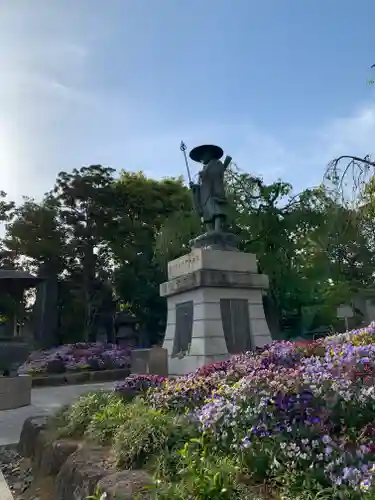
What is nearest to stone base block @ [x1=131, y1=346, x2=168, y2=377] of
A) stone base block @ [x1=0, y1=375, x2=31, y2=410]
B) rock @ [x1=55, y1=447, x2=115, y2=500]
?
stone base block @ [x1=0, y1=375, x2=31, y2=410]

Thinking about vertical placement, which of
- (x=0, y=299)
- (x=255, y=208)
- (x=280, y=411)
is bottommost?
(x=280, y=411)

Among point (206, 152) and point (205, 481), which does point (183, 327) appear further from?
point (205, 481)

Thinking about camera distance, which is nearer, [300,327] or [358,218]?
[358,218]

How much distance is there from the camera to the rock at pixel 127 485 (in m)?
2.69

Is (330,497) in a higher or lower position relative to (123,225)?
lower

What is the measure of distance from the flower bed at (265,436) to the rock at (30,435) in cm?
106

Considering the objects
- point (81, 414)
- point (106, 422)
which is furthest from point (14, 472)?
point (106, 422)

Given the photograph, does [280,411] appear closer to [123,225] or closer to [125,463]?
[125,463]

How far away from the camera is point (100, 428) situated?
4.39 meters

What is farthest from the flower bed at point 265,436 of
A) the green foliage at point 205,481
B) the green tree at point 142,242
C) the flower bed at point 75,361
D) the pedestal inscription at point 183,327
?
the green tree at point 142,242

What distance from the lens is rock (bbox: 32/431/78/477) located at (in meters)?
4.17

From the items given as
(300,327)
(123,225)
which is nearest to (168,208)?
(123,225)

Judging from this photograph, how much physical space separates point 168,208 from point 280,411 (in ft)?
85.8

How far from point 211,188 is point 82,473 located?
859cm
